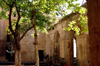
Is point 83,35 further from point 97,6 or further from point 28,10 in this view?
point 97,6

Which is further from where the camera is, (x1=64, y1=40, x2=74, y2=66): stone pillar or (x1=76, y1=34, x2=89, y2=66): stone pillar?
(x1=64, y1=40, x2=74, y2=66): stone pillar

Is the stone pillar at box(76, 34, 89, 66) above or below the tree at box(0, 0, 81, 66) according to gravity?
below

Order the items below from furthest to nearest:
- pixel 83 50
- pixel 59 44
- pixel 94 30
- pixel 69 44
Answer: pixel 59 44 < pixel 69 44 < pixel 83 50 < pixel 94 30

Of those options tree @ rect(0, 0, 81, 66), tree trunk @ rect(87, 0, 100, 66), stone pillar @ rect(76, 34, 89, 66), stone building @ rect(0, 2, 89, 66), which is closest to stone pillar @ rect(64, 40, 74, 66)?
stone building @ rect(0, 2, 89, 66)

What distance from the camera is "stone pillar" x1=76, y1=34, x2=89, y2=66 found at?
830cm

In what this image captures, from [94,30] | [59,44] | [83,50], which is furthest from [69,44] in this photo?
[94,30]

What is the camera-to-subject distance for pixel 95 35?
1.89 m

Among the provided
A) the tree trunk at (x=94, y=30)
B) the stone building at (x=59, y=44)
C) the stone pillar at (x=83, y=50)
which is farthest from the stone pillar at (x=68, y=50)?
the tree trunk at (x=94, y=30)

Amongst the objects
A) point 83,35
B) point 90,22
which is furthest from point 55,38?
point 90,22

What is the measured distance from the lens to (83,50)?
855 cm

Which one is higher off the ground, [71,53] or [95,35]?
[95,35]

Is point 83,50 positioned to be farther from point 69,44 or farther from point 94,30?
point 94,30

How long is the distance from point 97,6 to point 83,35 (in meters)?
6.79

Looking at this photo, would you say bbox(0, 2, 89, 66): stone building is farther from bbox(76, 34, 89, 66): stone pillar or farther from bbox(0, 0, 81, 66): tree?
bbox(0, 0, 81, 66): tree
